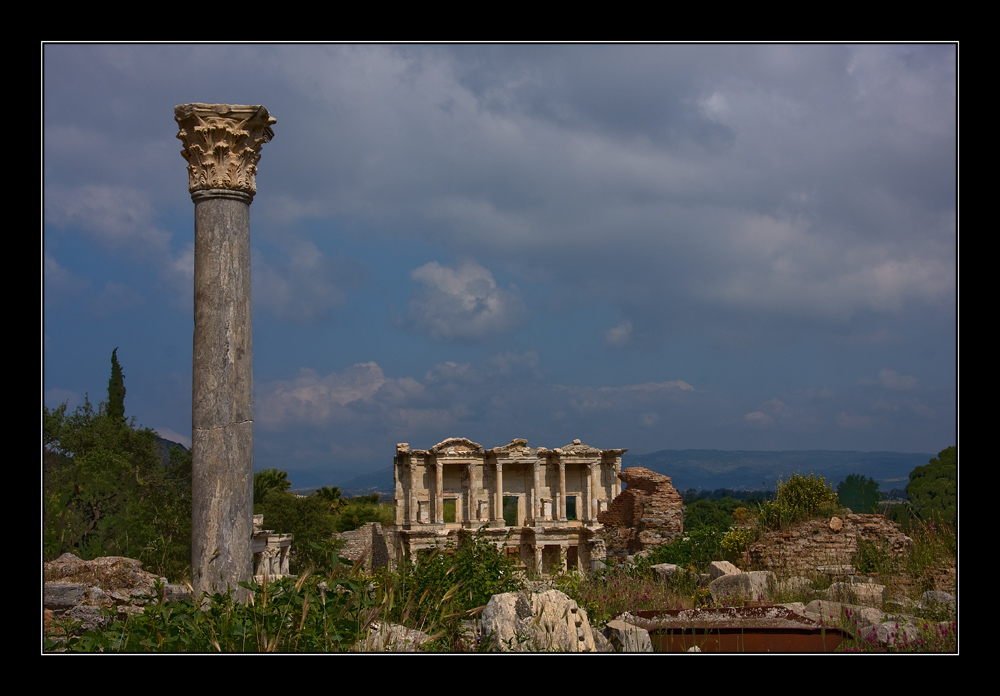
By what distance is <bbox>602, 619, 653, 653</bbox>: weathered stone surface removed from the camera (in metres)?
7.57

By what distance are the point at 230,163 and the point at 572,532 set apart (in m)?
31.9

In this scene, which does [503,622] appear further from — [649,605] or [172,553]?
[172,553]

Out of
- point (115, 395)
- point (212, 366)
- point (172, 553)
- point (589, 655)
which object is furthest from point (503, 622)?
point (115, 395)

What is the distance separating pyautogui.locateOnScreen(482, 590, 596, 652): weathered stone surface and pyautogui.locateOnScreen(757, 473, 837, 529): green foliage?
8.86m

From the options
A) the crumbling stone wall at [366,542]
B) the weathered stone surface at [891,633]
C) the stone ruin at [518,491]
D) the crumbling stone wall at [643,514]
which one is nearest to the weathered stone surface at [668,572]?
the weathered stone surface at [891,633]

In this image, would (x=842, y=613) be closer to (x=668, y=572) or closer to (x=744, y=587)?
(x=744, y=587)

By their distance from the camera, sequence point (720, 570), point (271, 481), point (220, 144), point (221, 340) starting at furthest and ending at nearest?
point (271, 481) → point (720, 570) → point (220, 144) → point (221, 340)

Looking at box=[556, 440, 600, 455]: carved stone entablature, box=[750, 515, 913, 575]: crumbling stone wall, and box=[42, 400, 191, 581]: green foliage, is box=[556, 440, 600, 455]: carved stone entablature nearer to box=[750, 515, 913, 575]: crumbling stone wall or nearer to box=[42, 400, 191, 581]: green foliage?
box=[42, 400, 191, 581]: green foliage

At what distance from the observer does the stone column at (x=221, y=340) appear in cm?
901

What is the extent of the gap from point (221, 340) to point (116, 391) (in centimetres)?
3310

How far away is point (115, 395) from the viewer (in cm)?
3844

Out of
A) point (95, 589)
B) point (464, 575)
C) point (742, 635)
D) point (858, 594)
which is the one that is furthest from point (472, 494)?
point (742, 635)

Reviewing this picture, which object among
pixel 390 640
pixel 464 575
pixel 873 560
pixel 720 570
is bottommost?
pixel 720 570

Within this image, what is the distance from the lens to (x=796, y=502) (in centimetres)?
1958
